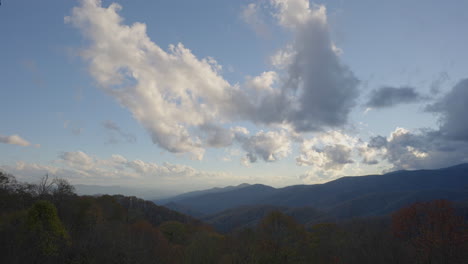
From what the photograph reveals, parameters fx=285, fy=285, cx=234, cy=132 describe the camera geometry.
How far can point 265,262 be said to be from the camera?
114ft

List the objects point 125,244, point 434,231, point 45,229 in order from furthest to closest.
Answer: point 434,231, point 45,229, point 125,244

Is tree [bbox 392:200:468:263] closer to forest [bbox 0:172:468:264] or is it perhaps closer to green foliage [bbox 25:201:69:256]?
forest [bbox 0:172:468:264]

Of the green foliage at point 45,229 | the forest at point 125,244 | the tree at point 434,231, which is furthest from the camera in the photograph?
the tree at point 434,231

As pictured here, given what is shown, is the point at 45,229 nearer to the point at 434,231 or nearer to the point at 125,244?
the point at 125,244

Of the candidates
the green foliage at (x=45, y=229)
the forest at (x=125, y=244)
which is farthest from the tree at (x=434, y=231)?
the green foliage at (x=45, y=229)

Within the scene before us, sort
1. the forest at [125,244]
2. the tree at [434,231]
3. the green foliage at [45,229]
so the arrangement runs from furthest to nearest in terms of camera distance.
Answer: the tree at [434,231]
the green foliage at [45,229]
the forest at [125,244]

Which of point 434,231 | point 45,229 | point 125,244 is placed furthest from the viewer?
point 434,231

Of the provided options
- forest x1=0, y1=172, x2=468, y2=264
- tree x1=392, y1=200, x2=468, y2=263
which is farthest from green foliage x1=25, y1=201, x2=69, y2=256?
tree x1=392, y1=200, x2=468, y2=263

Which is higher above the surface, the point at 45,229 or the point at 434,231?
the point at 45,229

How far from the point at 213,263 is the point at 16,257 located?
19.4 meters

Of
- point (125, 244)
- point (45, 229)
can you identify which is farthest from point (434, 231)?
point (45, 229)

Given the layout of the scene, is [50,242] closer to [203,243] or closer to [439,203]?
[203,243]

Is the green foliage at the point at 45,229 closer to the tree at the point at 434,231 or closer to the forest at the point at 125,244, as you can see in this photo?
the forest at the point at 125,244

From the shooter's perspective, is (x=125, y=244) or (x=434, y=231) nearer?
(x=125, y=244)
